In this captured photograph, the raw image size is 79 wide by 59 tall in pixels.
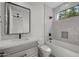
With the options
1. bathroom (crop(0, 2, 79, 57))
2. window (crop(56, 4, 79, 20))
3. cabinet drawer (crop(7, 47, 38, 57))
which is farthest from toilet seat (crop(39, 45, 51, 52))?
window (crop(56, 4, 79, 20))

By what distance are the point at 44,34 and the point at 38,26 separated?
0.23m

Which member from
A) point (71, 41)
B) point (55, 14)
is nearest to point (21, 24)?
point (55, 14)

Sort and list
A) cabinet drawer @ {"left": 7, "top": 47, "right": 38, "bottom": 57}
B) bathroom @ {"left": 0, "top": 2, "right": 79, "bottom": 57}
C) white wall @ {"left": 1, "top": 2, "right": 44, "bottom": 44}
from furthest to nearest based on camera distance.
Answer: white wall @ {"left": 1, "top": 2, "right": 44, "bottom": 44} → bathroom @ {"left": 0, "top": 2, "right": 79, "bottom": 57} → cabinet drawer @ {"left": 7, "top": 47, "right": 38, "bottom": 57}

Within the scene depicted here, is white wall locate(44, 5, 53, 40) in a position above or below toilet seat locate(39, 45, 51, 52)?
above

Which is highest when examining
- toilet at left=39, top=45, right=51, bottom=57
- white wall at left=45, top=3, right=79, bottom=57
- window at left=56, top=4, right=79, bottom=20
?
window at left=56, top=4, right=79, bottom=20

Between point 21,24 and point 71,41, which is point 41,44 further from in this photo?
point 71,41

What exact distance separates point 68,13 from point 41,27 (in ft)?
2.34

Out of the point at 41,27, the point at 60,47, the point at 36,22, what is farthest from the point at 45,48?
the point at 36,22

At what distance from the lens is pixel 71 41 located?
1.64m

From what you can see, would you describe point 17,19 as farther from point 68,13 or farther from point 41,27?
point 68,13

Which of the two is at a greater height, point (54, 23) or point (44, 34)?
point (54, 23)

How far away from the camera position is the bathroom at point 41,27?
1320 millimetres

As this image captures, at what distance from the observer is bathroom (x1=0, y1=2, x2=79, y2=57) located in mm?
1320

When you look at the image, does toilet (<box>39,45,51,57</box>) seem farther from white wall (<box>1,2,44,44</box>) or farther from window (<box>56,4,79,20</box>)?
window (<box>56,4,79,20</box>)
